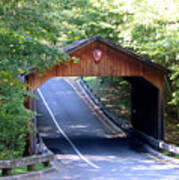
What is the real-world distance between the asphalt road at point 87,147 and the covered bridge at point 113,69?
7.04ft

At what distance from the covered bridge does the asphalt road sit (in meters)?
2.15

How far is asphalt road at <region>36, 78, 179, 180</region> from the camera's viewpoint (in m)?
12.3

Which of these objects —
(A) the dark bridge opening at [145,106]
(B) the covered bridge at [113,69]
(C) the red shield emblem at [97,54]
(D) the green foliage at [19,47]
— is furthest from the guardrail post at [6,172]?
(A) the dark bridge opening at [145,106]

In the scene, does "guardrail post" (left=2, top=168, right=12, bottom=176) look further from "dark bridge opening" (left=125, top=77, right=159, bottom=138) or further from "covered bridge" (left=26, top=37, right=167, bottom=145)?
"dark bridge opening" (left=125, top=77, right=159, bottom=138)

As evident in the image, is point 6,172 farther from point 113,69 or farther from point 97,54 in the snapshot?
point 113,69

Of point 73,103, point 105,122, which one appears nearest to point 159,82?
point 105,122

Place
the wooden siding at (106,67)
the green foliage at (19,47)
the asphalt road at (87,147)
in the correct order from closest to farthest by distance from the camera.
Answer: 1. the green foliage at (19,47)
2. the asphalt road at (87,147)
3. the wooden siding at (106,67)

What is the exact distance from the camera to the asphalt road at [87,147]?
484 inches

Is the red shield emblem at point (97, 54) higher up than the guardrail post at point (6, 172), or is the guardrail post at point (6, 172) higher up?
the red shield emblem at point (97, 54)

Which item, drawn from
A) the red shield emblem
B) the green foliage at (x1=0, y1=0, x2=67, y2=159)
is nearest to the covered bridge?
the red shield emblem

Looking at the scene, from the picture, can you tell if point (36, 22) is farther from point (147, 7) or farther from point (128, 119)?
point (128, 119)

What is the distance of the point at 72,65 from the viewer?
16.7m

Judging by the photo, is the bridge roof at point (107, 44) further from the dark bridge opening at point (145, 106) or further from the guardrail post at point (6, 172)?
the guardrail post at point (6, 172)

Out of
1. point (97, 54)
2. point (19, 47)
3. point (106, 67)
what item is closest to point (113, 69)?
point (106, 67)
